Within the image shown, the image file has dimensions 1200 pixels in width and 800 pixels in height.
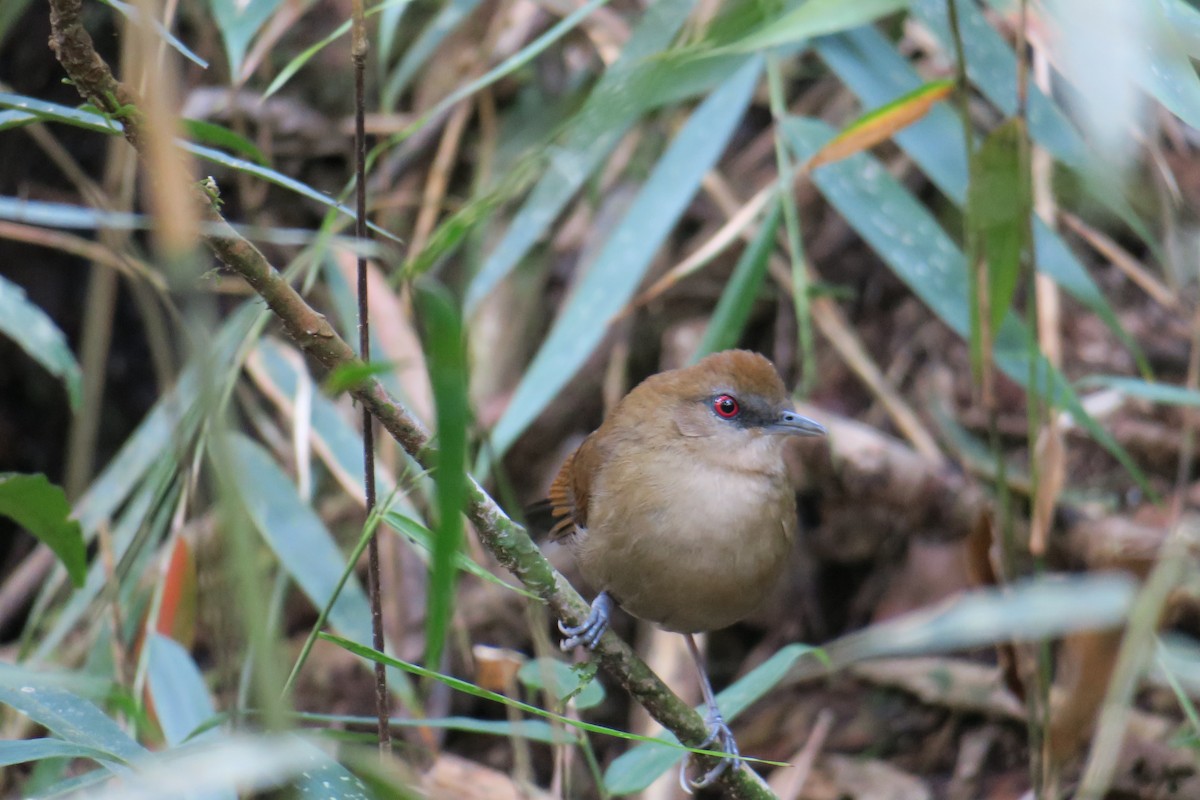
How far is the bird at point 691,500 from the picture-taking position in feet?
10.6

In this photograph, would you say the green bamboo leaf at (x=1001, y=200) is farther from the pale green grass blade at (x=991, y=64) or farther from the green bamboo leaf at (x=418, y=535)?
the green bamboo leaf at (x=418, y=535)

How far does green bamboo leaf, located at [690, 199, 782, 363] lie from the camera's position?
391 cm

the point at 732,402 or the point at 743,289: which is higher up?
the point at 743,289

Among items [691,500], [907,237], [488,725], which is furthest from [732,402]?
[488,725]

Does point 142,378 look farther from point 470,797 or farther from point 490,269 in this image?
point 470,797

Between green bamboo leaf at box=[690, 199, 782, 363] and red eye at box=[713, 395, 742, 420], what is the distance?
1.43 feet

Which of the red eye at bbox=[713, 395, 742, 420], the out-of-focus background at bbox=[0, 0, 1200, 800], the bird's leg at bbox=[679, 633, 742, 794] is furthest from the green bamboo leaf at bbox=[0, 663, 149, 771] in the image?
the red eye at bbox=[713, 395, 742, 420]

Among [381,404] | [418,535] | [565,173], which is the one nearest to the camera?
[381,404]

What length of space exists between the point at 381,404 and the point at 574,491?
1.65 m

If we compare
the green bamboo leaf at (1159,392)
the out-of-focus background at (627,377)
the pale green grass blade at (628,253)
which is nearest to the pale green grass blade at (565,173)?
the out-of-focus background at (627,377)

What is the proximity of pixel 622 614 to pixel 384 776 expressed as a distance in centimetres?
374

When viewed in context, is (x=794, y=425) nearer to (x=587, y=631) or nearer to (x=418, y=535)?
(x=587, y=631)

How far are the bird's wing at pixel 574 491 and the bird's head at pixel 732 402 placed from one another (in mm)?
248

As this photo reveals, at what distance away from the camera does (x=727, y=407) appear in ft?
→ 12.0
